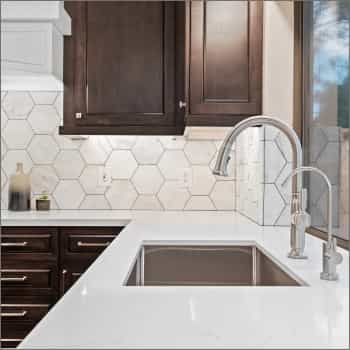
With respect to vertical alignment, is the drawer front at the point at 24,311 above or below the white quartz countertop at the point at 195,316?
below

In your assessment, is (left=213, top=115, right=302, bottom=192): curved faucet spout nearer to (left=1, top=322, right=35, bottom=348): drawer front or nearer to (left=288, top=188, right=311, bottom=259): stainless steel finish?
(left=288, top=188, right=311, bottom=259): stainless steel finish

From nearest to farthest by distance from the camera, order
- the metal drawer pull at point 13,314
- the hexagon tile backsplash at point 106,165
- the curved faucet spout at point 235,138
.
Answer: the curved faucet spout at point 235,138, the metal drawer pull at point 13,314, the hexagon tile backsplash at point 106,165

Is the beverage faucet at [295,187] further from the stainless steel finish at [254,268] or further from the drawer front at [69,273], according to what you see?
the drawer front at [69,273]

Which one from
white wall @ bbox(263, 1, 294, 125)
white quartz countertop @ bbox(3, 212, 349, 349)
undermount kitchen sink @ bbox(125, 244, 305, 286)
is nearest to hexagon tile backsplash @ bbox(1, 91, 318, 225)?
white wall @ bbox(263, 1, 294, 125)

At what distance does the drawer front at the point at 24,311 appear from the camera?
245 cm

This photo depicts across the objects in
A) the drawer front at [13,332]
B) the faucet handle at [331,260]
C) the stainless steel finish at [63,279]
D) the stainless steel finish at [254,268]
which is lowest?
the drawer front at [13,332]

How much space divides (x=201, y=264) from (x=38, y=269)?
3.82 feet

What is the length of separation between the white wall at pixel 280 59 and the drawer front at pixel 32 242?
4.14ft

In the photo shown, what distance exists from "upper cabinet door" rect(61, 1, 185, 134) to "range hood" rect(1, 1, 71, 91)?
16 cm

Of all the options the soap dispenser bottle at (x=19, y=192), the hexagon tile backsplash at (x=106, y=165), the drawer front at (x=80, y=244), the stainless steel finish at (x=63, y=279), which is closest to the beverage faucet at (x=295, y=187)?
the drawer front at (x=80, y=244)

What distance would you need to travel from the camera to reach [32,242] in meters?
2.46

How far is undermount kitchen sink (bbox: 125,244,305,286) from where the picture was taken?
63.2 inches

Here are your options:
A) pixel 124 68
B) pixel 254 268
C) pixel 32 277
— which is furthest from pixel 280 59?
pixel 32 277

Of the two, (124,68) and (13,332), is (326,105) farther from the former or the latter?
(13,332)
